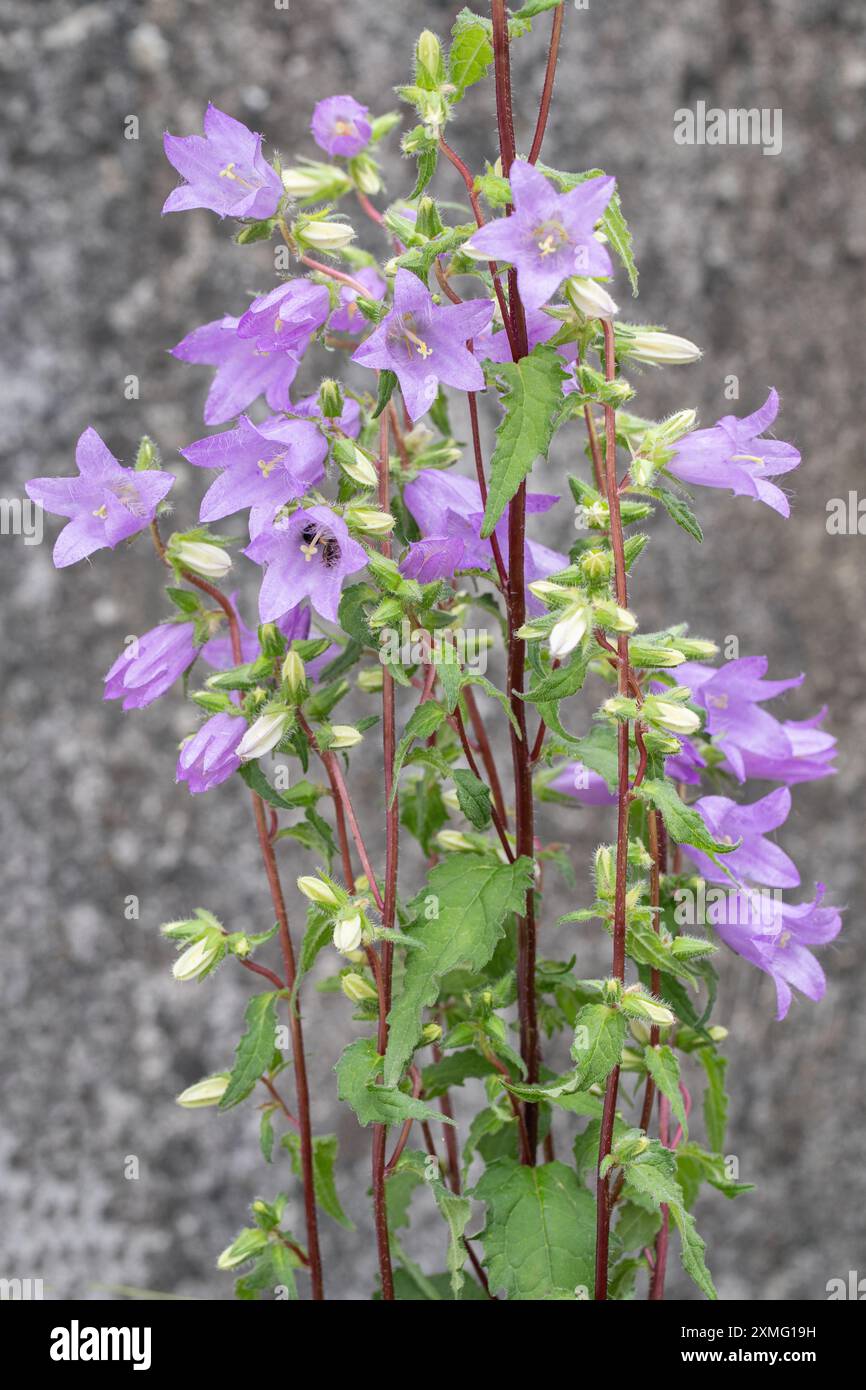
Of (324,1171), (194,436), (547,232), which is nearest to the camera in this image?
(547,232)

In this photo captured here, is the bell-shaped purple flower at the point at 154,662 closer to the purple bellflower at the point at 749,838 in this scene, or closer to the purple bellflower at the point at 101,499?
the purple bellflower at the point at 101,499

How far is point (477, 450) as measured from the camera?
105cm

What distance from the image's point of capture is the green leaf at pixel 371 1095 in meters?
0.92

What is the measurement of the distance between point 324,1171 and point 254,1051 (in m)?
0.19

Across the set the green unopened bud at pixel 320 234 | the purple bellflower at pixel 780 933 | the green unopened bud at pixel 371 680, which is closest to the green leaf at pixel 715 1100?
the purple bellflower at pixel 780 933

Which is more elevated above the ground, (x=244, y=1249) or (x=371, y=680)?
(x=371, y=680)

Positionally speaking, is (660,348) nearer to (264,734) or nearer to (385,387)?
(385,387)

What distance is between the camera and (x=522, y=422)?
88cm

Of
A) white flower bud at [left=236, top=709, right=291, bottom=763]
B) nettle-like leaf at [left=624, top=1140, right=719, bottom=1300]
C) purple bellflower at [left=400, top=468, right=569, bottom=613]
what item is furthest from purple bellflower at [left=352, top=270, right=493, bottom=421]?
nettle-like leaf at [left=624, top=1140, right=719, bottom=1300]

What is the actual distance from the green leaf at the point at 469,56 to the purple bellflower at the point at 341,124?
124mm

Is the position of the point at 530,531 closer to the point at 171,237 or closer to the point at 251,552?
the point at 171,237

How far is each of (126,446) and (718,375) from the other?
874 mm

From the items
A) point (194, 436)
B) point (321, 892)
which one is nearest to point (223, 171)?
point (321, 892)
